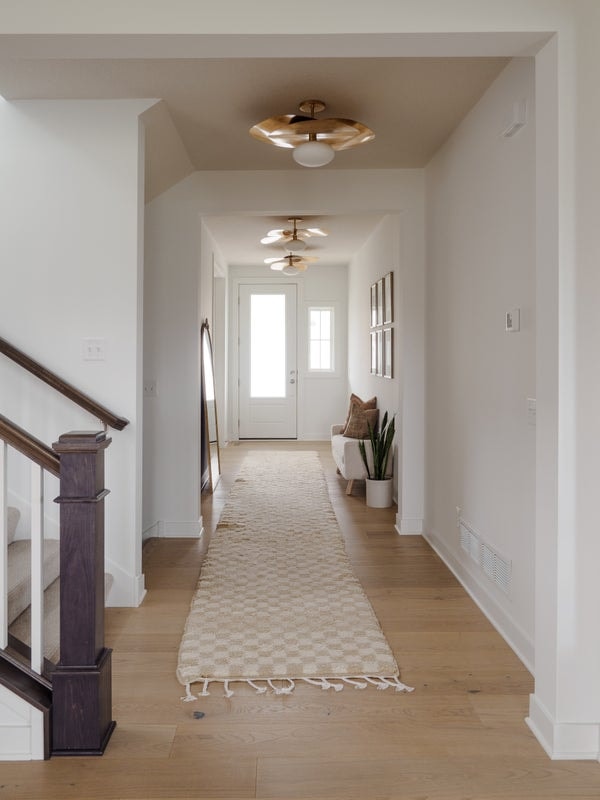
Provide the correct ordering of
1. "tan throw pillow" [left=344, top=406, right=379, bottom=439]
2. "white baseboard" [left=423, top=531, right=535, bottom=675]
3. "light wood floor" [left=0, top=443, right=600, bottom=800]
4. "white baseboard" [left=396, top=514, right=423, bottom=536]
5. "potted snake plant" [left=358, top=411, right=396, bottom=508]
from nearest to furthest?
"light wood floor" [left=0, top=443, right=600, bottom=800], "white baseboard" [left=423, top=531, right=535, bottom=675], "white baseboard" [left=396, top=514, right=423, bottom=536], "potted snake plant" [left=358, top=411, right=396, bottom=508], "tan throw pillow" [left=344, top=406, right=379, bottom=439]

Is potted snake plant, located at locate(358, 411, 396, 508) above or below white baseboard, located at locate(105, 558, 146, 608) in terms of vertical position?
above

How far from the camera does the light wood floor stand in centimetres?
182

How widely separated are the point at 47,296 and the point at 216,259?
15.8 feet

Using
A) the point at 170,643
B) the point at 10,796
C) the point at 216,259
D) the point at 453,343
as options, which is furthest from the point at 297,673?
the point at 216,259

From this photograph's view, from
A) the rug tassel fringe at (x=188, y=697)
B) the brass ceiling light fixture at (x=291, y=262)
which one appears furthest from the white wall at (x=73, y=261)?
the brass ceiling light fixture at (x=291, y=262)

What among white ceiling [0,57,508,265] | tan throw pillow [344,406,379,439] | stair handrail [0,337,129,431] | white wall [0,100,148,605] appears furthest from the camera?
tan throw pillow [344,406,379,439]

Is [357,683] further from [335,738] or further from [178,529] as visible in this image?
[178,529]

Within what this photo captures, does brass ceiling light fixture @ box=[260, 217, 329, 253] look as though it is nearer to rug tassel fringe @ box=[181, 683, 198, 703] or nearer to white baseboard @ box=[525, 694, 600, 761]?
rug tassel fringe @ box=[181, 683, 198, 703]

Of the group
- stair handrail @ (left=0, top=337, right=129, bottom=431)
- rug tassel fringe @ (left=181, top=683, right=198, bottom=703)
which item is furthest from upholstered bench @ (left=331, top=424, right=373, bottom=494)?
rug tassel fringe @ (left=181, top=683, right=198, bottom=703)

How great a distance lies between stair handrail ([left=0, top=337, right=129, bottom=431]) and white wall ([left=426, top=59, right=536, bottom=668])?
5.67 feet

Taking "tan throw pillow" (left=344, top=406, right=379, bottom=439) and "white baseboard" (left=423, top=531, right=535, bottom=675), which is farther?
"tan throw pillow" (left=344, top=406, right=379, bottom=439)

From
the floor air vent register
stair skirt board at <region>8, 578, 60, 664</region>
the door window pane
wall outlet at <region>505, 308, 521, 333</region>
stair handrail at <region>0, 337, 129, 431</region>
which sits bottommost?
stair skirt board at <region>8, 578, 60, 664</region>

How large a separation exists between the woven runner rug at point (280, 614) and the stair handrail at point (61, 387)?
0.97 meters

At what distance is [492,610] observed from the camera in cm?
301
